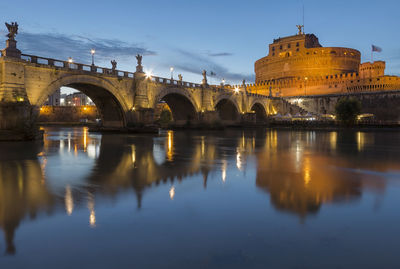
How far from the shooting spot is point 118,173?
9633 mm

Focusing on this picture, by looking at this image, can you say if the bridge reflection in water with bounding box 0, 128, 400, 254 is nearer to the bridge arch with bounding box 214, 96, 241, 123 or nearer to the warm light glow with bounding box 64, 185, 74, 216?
the warm light glow with bounding box 64, 185, 74, 216

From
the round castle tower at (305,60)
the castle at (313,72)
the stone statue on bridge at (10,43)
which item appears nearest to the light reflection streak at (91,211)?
the stone statue on bridge at (10,43)

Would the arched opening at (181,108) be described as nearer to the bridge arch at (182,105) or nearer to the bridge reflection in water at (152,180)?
the bridge arch at (182,105)

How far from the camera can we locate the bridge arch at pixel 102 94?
2478cm

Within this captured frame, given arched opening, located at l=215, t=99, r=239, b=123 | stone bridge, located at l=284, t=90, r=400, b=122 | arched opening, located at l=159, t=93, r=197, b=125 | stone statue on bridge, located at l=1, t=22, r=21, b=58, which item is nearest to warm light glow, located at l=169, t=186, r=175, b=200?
stone statue on bridge, located at l=1, t=22, r=21, b=58

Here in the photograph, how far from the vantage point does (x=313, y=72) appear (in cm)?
9481

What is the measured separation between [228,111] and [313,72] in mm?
48484

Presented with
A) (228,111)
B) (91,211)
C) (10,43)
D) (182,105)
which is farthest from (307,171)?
(228,111)

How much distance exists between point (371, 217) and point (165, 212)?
3788 millimetres

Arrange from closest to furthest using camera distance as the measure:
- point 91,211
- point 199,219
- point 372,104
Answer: point 199,219
point 91,211
point 372,104

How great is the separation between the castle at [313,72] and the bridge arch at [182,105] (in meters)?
37.0

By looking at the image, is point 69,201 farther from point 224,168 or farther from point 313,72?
point 313,72

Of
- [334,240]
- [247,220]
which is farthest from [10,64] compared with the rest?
[334,240]

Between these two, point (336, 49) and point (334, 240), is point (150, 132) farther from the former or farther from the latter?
point (336, 49)
